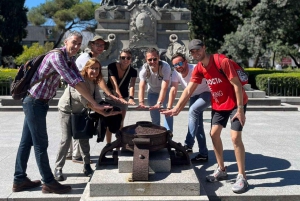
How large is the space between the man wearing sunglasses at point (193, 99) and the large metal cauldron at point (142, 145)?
75 centimetres

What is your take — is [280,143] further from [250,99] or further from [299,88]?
[299,88]

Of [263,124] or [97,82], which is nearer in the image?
[97,82]

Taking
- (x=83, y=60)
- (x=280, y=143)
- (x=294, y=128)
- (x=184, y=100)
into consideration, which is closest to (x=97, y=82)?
(x=83, y=60)

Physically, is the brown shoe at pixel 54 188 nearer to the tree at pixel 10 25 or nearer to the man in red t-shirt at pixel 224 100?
the man in red t-shirt at pixel 224 100

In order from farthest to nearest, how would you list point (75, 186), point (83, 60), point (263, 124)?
point (263, 124), point (83, 60), point (75, 186)

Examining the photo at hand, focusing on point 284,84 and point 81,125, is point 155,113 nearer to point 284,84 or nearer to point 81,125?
point 81,125

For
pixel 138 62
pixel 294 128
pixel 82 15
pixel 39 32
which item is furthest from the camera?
pixel 39 32

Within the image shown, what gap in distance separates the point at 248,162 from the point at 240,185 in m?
1.41

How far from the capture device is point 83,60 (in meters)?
5.22

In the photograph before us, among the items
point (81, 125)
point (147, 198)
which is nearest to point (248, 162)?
point (147, 198)

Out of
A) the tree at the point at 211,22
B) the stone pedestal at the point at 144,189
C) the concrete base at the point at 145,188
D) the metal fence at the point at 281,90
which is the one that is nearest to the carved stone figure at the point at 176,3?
the metal fence at the point at 281,90

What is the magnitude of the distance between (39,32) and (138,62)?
67252 millimetres

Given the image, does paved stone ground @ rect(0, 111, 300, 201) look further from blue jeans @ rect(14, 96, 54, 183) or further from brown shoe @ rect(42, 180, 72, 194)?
blue jeans @ rect(14, 96, 54, 183)

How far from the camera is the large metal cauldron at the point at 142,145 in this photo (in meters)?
3.91
